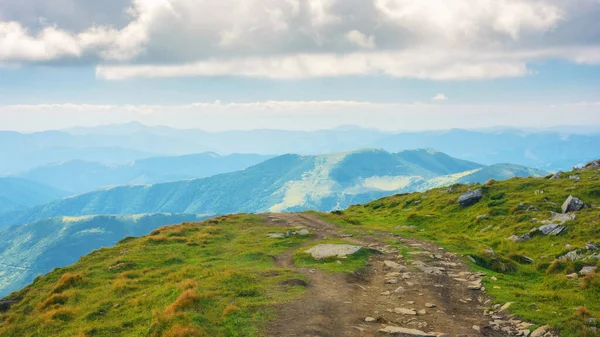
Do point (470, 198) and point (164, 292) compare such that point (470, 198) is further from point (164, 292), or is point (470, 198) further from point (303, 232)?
point (164, 292)

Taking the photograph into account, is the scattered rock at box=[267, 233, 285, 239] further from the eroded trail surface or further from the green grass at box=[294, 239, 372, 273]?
the eroded trail surface

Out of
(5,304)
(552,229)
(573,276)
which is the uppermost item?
(552,229)

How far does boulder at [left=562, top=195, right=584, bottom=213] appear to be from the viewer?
129 ft

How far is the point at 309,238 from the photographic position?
39781 millimetres

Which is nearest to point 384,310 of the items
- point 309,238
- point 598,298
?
point 598,298

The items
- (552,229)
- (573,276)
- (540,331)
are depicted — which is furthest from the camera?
(552,229)

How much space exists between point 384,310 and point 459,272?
30.7 feet

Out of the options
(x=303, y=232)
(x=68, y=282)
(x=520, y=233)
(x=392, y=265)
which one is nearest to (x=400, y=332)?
(x=392, y=265)

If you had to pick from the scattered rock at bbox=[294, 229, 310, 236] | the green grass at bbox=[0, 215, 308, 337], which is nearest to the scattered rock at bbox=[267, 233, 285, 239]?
the green grass at bbox=[0, 215, 308, 337]

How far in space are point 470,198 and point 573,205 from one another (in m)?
15.0

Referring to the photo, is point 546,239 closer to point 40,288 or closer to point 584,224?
point 584,224

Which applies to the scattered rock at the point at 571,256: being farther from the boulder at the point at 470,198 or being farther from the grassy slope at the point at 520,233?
the boulder at the point at 470,198

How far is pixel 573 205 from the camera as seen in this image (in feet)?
131

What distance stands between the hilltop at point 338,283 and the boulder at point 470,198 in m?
7.21
